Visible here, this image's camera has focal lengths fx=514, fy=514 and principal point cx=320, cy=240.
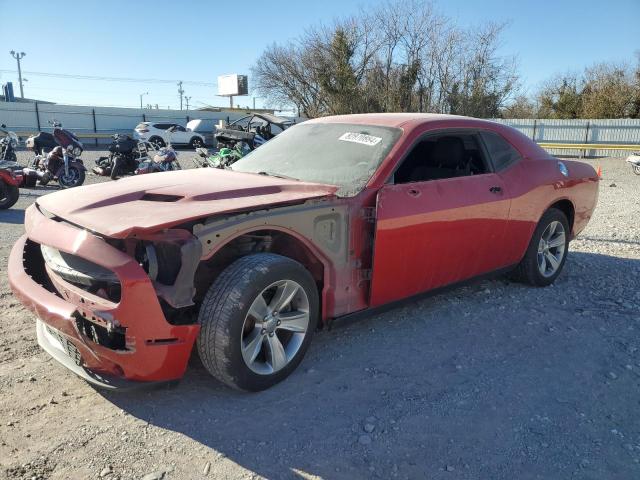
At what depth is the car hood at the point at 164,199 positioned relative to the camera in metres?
2.66

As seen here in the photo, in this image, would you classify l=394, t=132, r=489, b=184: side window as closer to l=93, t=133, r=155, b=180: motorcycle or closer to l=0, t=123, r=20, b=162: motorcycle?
l=93, t=133, r=155, b=180: motorcycle

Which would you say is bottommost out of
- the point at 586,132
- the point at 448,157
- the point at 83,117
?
the point at 586,132

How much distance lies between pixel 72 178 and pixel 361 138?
31.9 feet

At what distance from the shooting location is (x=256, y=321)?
2986mm

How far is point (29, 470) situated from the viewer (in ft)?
7.68

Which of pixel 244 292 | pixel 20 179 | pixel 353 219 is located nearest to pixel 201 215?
pixel 244 292

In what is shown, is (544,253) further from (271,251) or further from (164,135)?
(164,135)

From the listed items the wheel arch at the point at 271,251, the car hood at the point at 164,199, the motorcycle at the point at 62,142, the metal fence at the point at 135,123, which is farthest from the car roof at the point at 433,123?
the metal fence at the point at 135,123

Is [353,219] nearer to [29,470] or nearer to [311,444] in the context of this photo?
[311,444]

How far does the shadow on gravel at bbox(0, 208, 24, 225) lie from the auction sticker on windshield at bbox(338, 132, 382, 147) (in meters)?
5.86

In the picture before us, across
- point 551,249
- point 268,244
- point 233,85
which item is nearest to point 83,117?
point 233,85

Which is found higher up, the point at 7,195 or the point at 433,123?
the point at 433,123

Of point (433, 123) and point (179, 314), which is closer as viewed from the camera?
point (179, 314)

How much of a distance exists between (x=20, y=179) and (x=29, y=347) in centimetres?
642
